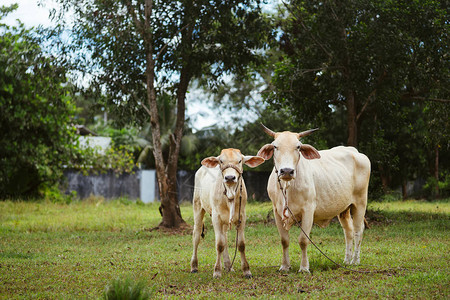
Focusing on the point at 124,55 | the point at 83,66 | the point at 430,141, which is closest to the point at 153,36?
the point at 124,55

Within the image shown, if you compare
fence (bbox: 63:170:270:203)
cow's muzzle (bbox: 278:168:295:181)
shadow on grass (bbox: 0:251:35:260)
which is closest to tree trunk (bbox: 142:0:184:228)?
shadow on grass (bbox: 0:251:35:260)

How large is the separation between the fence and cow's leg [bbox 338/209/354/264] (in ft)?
53.0

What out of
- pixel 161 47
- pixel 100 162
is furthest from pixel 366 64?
pixel 100 162

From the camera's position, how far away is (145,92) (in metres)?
15.0

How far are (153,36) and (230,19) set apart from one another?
2.28m

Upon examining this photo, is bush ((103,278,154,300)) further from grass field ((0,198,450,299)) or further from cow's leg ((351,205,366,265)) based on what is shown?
cow's leg ((351,205,366,265))

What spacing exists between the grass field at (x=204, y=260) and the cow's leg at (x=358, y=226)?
0.53 feet

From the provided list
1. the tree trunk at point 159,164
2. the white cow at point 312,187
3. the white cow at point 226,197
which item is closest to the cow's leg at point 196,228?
the white cow at point 226,197

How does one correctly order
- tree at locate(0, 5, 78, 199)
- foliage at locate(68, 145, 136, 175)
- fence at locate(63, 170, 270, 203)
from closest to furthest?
tree at locate(0, 5, 78, 199) < foliage at locate(68, 145, 136, 175) < fence at locate(63, 170, 270, 203)

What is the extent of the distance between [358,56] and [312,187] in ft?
25.1

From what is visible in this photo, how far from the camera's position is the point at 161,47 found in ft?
48.4

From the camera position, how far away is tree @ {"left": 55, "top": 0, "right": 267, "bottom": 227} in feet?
44.2

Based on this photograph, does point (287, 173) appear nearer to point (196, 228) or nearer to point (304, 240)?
point (304, 240)

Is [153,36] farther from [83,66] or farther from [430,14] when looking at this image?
[430,14]
